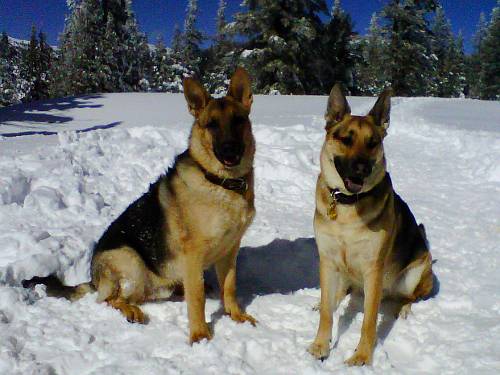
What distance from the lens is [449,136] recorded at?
10.5 m

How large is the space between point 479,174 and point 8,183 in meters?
7.73

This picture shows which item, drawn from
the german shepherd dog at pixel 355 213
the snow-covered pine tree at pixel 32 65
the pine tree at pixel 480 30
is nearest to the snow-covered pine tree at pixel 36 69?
the snow-covered pine tree at pixel 32 65

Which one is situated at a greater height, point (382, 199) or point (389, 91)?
point (389, 91)

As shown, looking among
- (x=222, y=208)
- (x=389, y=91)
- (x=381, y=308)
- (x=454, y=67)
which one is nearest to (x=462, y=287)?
(x=381, y=308)

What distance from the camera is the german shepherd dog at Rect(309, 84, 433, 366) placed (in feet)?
10.5

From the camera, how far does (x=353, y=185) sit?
3125mm

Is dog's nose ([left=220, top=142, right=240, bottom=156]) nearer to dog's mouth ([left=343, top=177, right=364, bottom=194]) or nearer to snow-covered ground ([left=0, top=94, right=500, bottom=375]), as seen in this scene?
dog's mouth ([left=343, top=177, right=364, bottom=194])

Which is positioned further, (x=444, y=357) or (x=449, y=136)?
(x=449, y=136)

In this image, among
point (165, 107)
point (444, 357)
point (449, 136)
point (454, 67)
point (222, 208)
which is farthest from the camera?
point (454, 67)

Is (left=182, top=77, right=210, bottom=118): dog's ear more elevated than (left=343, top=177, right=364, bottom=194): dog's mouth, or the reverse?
(left=182, top=77, right=210, bottom=118): dog's ear

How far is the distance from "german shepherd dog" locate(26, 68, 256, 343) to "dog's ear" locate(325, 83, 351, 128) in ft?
2.23

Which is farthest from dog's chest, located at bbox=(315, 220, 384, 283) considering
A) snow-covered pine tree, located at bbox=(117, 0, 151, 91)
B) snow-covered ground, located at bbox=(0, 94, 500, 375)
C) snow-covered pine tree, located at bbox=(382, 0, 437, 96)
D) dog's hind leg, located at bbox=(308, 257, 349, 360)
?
snow-covered pine tree, located at bbox=(382, 0, 437, 96)

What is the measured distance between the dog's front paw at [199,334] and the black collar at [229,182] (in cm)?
113

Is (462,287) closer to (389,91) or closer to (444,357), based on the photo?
(444,357)
